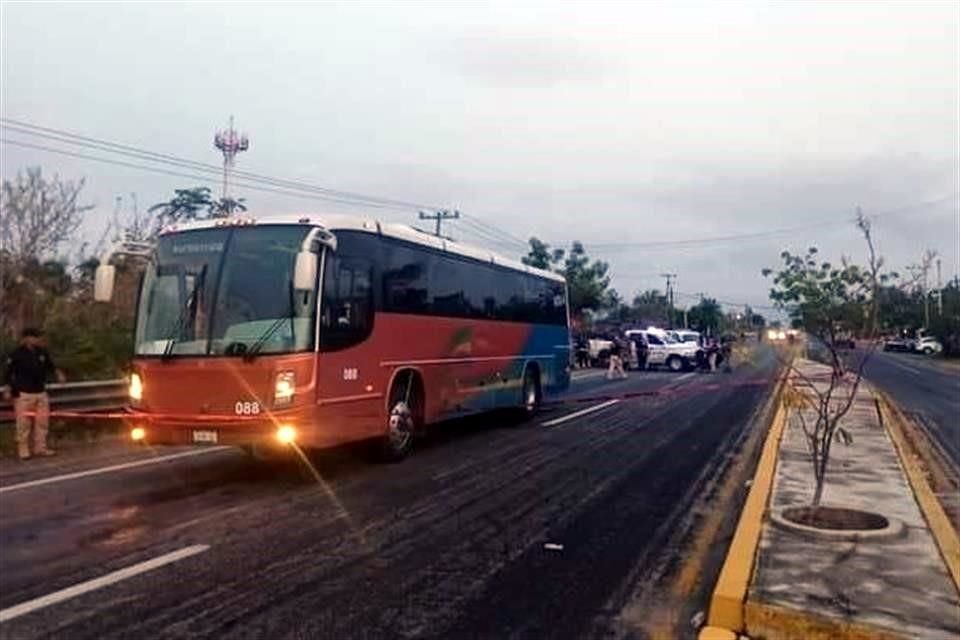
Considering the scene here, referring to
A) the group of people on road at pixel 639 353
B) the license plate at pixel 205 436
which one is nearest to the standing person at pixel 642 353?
the group of people on road at pixel 639 353

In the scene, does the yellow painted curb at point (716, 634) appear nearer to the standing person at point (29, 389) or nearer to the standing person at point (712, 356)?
the standing person at point (29, 389)

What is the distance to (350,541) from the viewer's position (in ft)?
24.2

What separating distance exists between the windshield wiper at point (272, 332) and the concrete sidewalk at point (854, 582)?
524cm

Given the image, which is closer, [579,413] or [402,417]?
[402,417]

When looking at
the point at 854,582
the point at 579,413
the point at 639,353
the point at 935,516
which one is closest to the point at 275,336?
the point at 854,582

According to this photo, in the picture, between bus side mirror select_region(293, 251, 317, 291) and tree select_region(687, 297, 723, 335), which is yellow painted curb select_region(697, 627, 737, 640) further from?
tree select_region(687, 297, 723, 335)

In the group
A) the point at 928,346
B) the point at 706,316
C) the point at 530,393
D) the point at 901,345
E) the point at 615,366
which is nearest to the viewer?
the point at 530,393

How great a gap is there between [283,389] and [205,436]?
3.46ft

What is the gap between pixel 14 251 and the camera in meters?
23.8

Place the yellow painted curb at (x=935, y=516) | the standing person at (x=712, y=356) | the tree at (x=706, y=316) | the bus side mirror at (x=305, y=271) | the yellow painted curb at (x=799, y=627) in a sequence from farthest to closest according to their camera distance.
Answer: the tree at (x=706, y=316) → the standing person at (x=712, y=356) → the bus side mirror at (x=305, y=271) → the yellow painted curb at (x=935, y=516) → the yellow painted curb at (x=799, y=627)

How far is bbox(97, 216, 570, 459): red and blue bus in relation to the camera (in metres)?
9.70

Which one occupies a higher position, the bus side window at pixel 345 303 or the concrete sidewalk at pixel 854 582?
the bus side window at pixel 345 303

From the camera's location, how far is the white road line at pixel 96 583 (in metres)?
5.50

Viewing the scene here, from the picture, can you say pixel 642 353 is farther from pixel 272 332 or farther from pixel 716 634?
pixel 716 634
